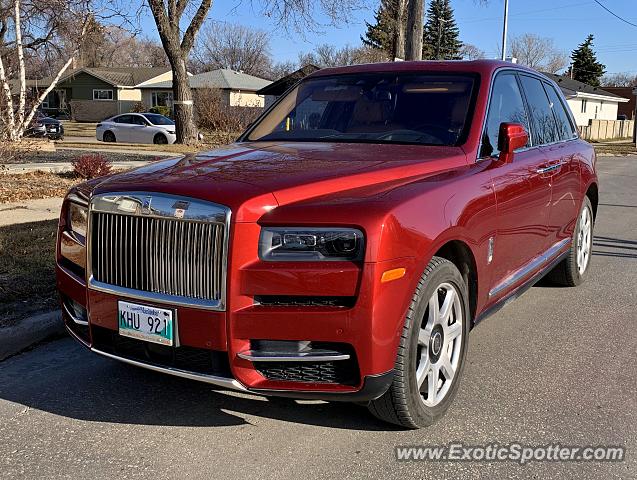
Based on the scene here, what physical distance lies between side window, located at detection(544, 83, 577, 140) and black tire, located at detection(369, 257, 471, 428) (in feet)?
9.79

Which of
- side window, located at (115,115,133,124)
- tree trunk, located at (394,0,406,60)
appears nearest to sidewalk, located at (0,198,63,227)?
tree trunk, located at (394,0,406,60)

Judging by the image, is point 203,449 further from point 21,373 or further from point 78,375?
point 21,373

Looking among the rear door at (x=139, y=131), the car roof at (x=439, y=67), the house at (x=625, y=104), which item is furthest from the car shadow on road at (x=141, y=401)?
the house at (x=625, y=104)

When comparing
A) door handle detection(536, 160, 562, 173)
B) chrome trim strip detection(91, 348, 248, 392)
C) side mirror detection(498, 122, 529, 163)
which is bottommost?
chrome trim strip detection(91, 348, 248, 392)

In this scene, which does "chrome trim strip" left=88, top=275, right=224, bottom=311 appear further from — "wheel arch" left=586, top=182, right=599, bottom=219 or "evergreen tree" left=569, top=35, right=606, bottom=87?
"evergreen tree" left=569, top=35, right=606, bottom=87

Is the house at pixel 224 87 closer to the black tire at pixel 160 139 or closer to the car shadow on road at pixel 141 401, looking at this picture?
the black tire at pixel 160 139

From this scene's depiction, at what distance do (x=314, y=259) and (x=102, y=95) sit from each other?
63466 millimetres

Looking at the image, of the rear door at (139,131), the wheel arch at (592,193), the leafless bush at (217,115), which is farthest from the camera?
the leafless bush at (217,115)

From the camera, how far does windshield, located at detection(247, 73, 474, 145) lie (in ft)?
14.5

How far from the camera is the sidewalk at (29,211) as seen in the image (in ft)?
27.9

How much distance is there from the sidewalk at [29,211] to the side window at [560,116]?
20.5 feet

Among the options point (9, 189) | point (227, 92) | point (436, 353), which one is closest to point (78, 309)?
point (436, 353)

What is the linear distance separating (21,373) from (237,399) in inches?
58.1

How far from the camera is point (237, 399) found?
3857 mm
